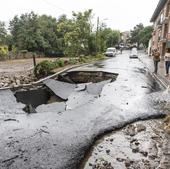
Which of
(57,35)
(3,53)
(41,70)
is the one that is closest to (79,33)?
(3,53)

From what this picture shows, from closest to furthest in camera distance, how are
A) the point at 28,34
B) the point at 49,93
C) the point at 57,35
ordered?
the point at 49,93 → the point at 28,34 → the point at 57,35

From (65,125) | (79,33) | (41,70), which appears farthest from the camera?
(79,33)

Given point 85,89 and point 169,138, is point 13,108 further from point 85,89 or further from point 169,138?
point 169,138

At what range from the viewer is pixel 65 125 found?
730 centimetres

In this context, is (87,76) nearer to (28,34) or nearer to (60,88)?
(60,88)

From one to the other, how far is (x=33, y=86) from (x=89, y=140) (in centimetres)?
760

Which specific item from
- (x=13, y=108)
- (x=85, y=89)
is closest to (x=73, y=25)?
(x=85, y=89)

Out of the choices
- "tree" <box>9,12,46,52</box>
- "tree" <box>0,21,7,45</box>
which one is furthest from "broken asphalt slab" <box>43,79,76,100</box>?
"tree" <box>0,21,7,45</box>

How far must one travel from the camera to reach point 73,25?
36.9m

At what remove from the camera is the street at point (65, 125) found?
17.2 ft

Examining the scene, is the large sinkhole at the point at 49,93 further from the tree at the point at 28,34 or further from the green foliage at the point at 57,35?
the tree at the point at 28,34

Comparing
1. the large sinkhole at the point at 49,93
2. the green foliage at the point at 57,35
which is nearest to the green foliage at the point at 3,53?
the green foliage at the point at 57,35

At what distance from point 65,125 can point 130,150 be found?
2276 millimetres

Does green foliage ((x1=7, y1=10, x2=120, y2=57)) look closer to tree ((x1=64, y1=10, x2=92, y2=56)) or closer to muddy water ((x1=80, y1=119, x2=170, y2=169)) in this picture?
tree ((x1=64, y1=10, x2=92, y2=56))
